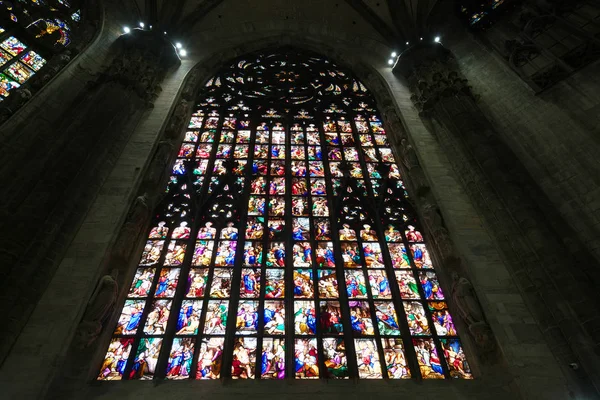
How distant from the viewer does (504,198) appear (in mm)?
7312

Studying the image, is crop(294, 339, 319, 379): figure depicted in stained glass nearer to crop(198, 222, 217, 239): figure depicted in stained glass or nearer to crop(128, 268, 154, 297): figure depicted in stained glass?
crop(128, 268, 154, 297): figure depicted in stained glass

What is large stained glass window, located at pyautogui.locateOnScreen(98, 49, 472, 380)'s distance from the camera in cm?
602

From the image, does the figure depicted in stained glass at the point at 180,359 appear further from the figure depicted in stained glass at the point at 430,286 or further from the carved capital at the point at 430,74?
the carved capital at the point at 430,74

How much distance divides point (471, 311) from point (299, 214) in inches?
146

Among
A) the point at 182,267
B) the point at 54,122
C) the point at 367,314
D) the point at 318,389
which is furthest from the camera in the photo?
the point at 54,122

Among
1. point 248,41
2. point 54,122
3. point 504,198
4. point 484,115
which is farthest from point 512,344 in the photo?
point 248,41

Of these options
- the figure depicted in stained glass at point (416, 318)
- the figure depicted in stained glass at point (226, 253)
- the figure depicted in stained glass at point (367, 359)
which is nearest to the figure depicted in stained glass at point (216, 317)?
the figure depicted in stained glass at point (226, 253)

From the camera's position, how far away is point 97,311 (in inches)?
237

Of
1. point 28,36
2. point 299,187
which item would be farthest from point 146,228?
point 28,36

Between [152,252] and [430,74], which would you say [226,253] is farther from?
[430,74]

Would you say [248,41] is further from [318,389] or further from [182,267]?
[318,389]

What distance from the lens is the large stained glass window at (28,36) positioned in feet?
30.9

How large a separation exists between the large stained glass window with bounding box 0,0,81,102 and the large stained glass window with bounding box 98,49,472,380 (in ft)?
12.6

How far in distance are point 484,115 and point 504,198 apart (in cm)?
318
